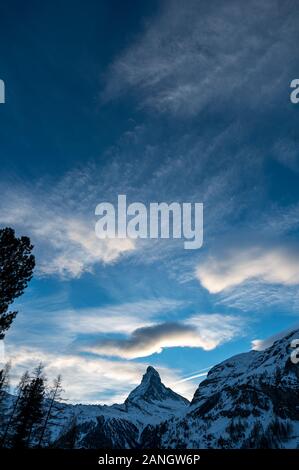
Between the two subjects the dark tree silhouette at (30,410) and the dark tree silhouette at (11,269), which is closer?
the dark tree silhouette at (11,269)

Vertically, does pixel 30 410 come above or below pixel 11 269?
below

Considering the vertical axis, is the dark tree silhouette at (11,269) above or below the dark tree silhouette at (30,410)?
above

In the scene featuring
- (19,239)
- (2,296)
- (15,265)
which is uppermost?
(19,239)

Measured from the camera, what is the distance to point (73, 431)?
51.6 meters

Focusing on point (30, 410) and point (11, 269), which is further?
point (30, 410)

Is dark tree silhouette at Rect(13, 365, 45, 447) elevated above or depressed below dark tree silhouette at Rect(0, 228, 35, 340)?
below

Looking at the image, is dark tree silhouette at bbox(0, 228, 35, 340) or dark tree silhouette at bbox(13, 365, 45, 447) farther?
dark tree silhouette at bbox(13, 365, 45, 447)
